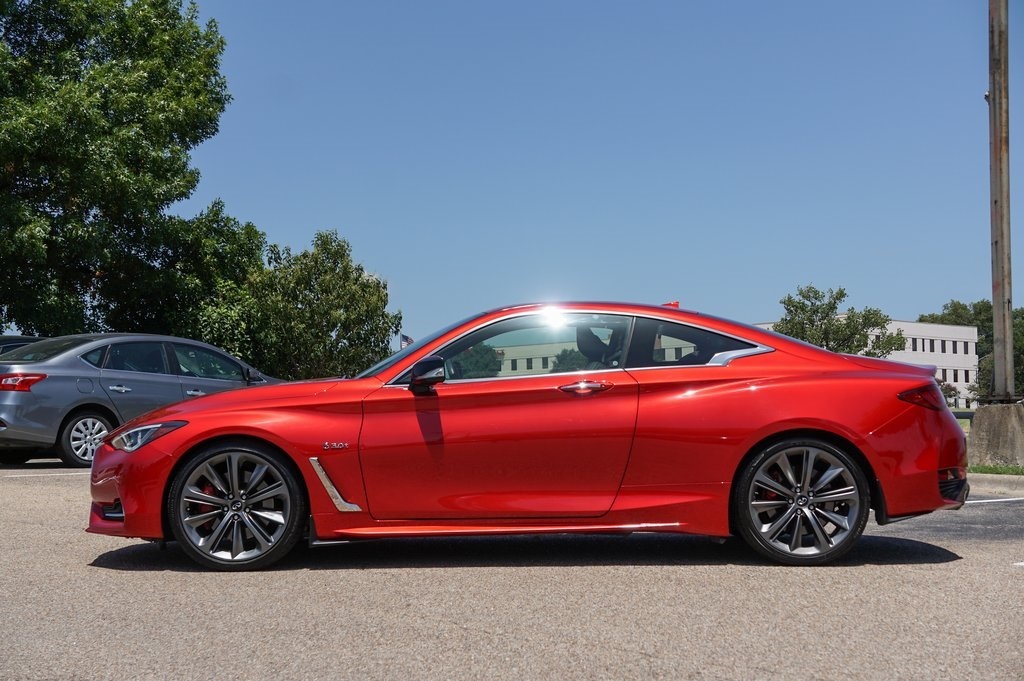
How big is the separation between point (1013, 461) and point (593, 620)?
331 inches

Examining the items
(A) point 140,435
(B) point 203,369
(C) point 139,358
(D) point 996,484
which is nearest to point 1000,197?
(D) point 996,484

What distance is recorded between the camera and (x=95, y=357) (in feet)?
40.6

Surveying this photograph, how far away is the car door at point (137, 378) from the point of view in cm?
1239

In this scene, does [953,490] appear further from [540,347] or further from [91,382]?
[91,382]

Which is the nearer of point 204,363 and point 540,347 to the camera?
point 540,347

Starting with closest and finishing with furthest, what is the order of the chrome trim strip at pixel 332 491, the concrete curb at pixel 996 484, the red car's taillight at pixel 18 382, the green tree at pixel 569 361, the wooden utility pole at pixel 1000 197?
the chrome trim strip at pixel 332 491
the green tree at pixel 569 361
the concrete curb at pixel 996 484
the red car's taillight at pixel 18 382
the wooden utility pole at pixel 1000 197

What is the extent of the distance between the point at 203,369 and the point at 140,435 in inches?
289

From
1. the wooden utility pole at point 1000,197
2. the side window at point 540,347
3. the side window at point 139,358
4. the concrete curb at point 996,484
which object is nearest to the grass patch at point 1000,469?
the concrete curb at point 996,484

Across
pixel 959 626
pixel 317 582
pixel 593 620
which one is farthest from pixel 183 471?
pixel 959 626

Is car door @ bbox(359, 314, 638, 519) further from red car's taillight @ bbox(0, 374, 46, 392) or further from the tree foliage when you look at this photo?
the tree foliage

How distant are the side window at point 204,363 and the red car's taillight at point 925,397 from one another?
29.5 ft

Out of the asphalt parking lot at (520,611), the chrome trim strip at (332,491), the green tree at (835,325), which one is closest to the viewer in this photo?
the asphalt parking lot at (520,611)

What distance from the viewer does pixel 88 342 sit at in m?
12.5

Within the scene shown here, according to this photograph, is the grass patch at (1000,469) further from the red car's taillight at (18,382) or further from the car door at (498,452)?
the red car's taillight at (18,382)
